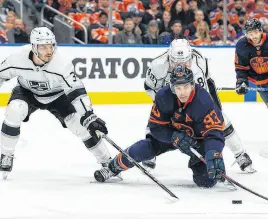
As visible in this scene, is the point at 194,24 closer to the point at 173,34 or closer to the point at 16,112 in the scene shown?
the point at 173,34

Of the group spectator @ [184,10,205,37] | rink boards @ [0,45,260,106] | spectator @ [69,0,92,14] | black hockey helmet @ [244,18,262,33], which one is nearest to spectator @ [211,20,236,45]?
spectator @ [184,10,205,37]

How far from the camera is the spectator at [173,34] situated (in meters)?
10.8

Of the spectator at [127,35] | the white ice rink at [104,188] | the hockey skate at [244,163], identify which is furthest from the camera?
the spectator at [127,35]

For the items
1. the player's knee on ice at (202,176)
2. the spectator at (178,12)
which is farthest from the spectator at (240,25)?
the player's knee on ice at (202,176)

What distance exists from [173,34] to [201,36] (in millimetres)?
357

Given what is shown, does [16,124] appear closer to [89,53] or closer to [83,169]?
[83,169]

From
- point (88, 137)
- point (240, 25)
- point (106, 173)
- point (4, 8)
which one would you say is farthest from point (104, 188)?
point (240, 25)

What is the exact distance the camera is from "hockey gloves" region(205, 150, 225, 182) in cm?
497

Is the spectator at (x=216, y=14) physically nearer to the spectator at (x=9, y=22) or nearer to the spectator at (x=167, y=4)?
the spectator at (x=167, y=4)

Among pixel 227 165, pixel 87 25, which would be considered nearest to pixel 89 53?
pixel 87 25

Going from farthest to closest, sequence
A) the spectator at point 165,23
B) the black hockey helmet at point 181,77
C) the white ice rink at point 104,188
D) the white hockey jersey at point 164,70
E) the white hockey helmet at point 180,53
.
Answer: the spectator at point 165,23 → the white hockey jersey at point 164,70 → the white hockey helmet at point 180,53 → the black hockey helmet at point 181,77 → the white ice rink at point 104,188

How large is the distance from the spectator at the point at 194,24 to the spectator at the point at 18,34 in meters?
1.99

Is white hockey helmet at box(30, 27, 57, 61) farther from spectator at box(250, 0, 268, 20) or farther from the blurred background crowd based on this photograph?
spectator at box(250, 0, 268, 20)

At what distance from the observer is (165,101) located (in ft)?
16.8
